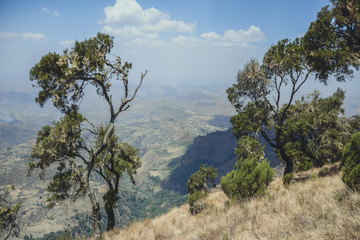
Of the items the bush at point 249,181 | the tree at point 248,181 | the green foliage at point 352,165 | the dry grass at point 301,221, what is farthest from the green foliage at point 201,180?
the dry grass at point 301,221

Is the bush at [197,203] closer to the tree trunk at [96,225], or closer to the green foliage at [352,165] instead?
the tree trunk at [96,225]

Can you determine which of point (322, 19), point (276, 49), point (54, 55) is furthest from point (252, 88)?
point (54, 55)

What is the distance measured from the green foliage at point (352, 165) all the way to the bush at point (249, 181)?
5.33 metres

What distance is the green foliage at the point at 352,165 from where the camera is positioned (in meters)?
7.74

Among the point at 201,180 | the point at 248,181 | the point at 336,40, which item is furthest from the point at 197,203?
the point at 201,180

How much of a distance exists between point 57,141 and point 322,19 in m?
23.3

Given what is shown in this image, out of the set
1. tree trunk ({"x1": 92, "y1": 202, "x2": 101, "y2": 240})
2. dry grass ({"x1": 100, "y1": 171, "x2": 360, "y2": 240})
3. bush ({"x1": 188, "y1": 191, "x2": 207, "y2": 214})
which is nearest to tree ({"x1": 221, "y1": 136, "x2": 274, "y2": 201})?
bush ({"x1": 188, "y1": 191, "x2": 207, "y2": 214})

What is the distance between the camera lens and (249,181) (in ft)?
45.0

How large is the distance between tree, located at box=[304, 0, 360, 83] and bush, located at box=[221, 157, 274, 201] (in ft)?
34.5

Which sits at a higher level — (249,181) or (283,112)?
(283,112)

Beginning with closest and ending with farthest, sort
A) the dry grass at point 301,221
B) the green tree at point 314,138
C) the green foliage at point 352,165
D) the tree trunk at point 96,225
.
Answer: the dry grass at point 301,221, the green foliage at point 352,165, the tree trunk at point 96,225, the green tree at point 314,138

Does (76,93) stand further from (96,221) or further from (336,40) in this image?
(336,40)

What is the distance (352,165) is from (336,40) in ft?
46.5

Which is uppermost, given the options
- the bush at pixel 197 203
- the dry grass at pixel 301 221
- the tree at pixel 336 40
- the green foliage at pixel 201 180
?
the tree at pixel 336 40
